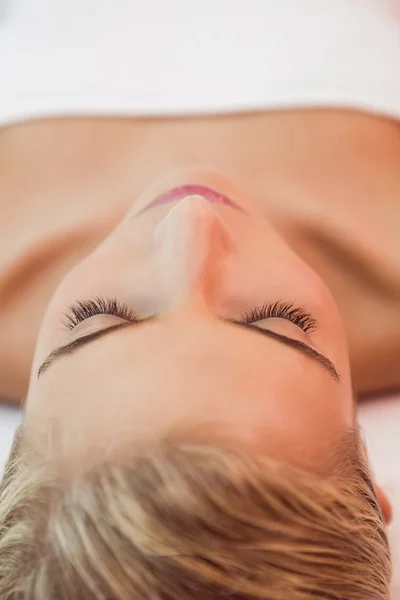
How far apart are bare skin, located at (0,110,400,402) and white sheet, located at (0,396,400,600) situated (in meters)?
0.02

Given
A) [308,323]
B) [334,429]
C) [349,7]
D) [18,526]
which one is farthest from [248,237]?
[349,7]

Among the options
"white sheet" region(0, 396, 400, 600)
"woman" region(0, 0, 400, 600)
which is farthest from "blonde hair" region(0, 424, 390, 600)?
"white sheet" region(0, 396, 400, 600)

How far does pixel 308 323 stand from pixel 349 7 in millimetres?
681

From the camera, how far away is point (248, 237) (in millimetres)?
704

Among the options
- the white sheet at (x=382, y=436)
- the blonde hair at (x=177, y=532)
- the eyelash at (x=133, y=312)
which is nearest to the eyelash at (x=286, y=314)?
the eyelash at (x=133, y=312)

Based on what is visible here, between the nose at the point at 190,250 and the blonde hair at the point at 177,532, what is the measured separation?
164mm

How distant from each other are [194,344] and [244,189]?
0.44m

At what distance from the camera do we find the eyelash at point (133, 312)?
0.59 meters

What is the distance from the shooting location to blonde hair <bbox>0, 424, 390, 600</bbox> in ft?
1.45

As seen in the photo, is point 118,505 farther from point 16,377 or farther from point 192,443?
point 16,377

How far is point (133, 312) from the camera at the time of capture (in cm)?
59

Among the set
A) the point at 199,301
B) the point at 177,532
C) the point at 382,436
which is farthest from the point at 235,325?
the point at 382,436

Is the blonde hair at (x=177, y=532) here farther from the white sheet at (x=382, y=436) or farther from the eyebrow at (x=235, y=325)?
the white sheet at (x=382, y=436)

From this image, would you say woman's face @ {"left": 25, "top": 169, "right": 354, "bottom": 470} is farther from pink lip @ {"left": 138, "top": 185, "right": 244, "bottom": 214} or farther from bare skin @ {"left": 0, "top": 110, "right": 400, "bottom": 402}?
bare skin @ {"left": 0, "top": 110, "right": 400, "bottom": 402}
